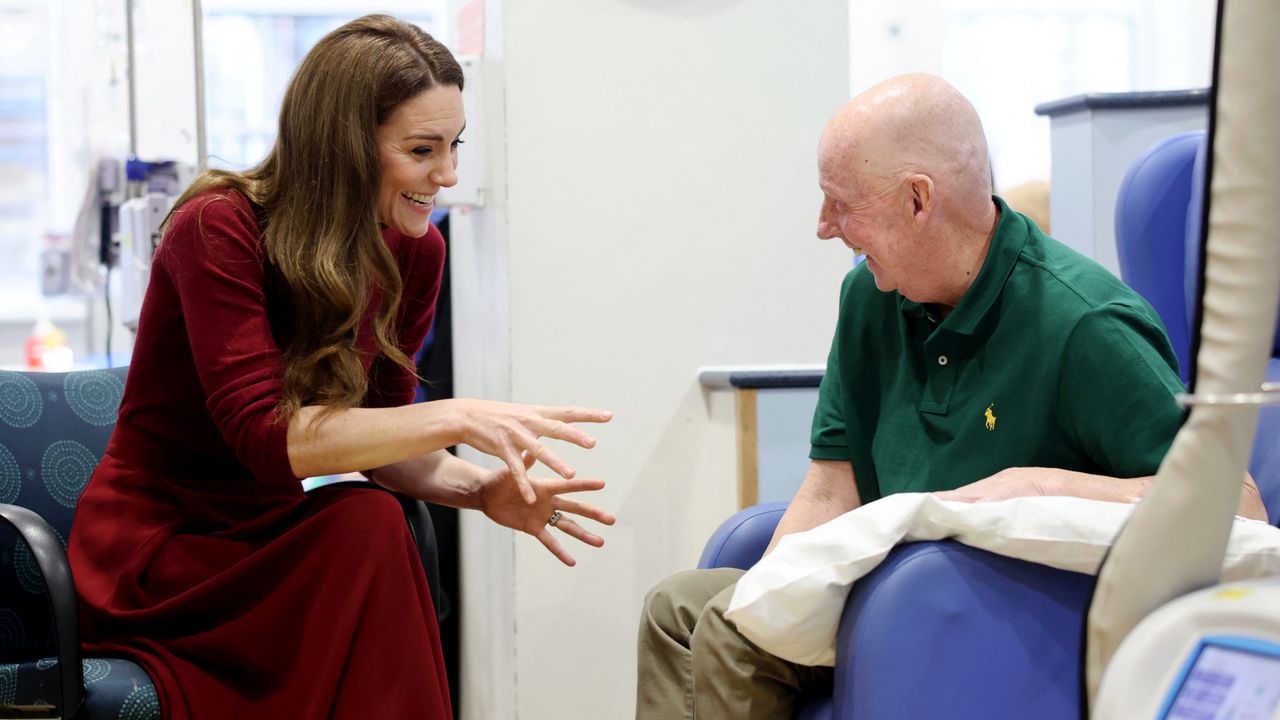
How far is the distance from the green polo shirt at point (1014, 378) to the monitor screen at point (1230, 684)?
0.43m

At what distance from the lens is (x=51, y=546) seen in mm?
1482

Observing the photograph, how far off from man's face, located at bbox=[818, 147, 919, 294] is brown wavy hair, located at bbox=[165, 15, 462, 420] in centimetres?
55

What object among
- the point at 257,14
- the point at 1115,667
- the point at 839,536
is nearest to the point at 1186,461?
the point at 1115,667

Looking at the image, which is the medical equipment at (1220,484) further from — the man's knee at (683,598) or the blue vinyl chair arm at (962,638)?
the man's knee at (683,598)

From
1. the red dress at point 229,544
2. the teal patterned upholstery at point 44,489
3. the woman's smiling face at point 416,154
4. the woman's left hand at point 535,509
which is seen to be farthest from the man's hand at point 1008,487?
the teal patterned upholstery at point 44,489

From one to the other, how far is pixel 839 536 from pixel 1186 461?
345 millimetres

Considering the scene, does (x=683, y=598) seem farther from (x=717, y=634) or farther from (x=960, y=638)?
(x=960, y=638)

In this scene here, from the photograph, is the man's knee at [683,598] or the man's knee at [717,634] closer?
the man's knee at [717,634]

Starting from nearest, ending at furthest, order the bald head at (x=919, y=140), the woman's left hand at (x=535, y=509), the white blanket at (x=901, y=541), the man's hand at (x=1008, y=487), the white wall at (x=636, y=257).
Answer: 1. the white blanket at (x=901, y=541)
2. the man's hand at (x=1008, y=487)
3. the bald head at (x=919, y=140)
4. the woman's left hand at (x=535, y=509)
5. the white wall at (x=636, y=257)

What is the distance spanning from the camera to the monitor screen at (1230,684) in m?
1.01

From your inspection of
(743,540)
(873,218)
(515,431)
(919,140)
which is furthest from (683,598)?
(919,140)

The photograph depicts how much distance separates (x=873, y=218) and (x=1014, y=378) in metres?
0.27

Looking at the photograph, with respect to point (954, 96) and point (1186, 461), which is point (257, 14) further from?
point (1186, 461)

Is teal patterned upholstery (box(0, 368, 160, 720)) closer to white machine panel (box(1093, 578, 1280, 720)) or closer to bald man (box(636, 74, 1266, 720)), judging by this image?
bald man (box(636, 74, 1266, 720))
